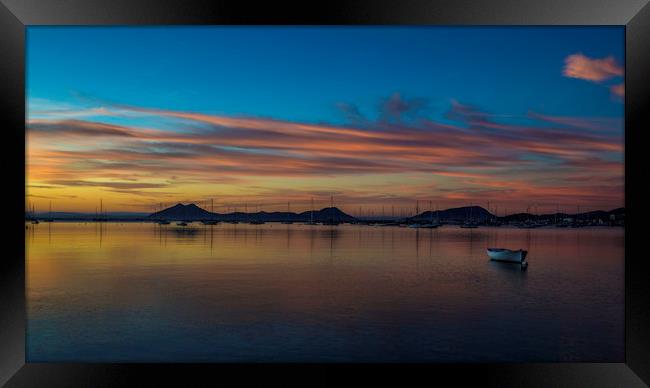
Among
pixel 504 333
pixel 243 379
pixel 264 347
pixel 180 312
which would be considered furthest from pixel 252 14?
pixel 180 312

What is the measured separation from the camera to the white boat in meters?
20.9

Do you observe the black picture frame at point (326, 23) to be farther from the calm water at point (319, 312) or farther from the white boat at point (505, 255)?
the white boat at point (505, 255)

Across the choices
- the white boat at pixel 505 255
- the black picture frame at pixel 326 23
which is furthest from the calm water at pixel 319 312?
the black picture frame at pixel 326 23

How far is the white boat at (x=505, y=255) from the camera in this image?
2094 centimetres

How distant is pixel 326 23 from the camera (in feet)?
12.7

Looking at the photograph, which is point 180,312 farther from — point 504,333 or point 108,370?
point 108,370

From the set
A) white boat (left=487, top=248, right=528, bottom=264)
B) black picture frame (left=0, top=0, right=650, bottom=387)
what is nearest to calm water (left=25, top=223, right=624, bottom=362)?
white boat (left=487, top=248, right=528, bottom=264)

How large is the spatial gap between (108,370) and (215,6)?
96.2 inches

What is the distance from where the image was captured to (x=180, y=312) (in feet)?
37.5

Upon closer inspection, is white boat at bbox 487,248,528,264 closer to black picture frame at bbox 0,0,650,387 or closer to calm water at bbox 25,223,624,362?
calm water at bbox 25,223,624,362

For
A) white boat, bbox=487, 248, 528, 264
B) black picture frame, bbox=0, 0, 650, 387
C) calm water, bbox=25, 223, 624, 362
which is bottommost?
calm water, bbox=25, 223, 624, 362

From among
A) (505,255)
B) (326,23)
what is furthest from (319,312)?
(505,255)

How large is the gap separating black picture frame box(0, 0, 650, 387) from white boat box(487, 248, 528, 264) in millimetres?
17677

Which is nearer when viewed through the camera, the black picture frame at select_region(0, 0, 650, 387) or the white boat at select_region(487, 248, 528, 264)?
the black picture frame at select_region(0, 0, 650, 387)
